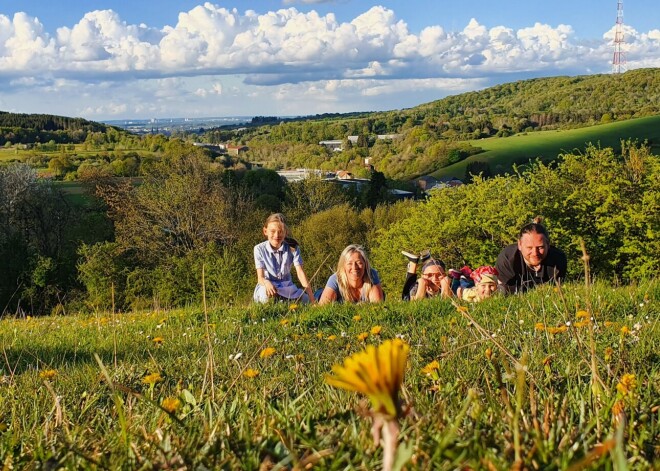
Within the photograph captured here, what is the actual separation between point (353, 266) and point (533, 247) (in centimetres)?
221

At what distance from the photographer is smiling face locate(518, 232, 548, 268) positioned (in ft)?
23.5

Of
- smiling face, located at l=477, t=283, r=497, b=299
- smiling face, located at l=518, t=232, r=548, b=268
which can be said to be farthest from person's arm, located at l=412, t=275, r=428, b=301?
smiling face, located at l=518, t=232, r=548, b=268

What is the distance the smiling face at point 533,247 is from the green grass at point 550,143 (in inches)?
3106

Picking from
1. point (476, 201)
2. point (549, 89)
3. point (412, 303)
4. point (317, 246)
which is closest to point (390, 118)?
point (549, 89)

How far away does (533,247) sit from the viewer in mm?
7188

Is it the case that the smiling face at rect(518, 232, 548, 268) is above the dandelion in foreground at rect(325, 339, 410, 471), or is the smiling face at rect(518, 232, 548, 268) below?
below

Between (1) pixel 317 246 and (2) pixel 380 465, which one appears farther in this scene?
(1) pixel 317 246

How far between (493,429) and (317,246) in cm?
3843

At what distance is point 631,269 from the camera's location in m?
22.0

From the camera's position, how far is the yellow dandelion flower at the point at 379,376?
68 cm

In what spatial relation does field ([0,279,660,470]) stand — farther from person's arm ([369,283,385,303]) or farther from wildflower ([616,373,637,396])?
person's arm ([369,283,385,303])

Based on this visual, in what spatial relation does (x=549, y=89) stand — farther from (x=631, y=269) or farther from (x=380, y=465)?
(x=380, y=465)

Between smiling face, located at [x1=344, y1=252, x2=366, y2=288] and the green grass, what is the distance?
7902 cm

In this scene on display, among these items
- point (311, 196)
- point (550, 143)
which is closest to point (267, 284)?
point (311, 196)
